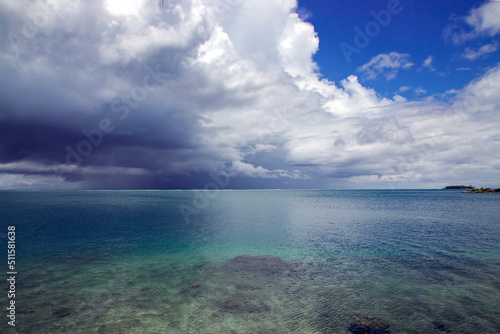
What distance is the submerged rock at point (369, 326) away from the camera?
14.5m

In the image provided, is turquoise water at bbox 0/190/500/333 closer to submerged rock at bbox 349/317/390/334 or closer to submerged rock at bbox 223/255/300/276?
submerged rock at bbox 223/255/300/276

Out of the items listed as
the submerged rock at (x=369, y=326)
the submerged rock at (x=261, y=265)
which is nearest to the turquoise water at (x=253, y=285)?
the submerged rock at (x=261, y=265)

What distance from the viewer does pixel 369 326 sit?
1505cm

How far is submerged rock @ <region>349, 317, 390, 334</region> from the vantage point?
1452 cm

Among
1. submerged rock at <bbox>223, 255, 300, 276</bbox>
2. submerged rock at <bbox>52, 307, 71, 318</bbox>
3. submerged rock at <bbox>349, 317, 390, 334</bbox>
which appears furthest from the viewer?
submerged rock at <bbox>223, 255, 300, 276</bbox>

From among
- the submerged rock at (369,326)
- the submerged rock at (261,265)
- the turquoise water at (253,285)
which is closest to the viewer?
the submerged rock at (369,326)

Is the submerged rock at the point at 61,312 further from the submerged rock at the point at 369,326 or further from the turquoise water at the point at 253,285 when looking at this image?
the submerged rock at the point at 369,326

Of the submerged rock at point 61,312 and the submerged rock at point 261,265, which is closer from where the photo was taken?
the submerged rock at point 61,312

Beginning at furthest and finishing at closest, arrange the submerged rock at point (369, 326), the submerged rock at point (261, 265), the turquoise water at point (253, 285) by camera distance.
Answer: the submerged rock at point (261, 265)
the turquoise water at point (253, 285)
the submerged rock at point (369, 326)

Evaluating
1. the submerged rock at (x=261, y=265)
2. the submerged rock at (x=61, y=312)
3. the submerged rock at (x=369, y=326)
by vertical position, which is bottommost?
the submerged rock at (x=261, y=265)

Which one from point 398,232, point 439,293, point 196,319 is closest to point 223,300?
point 196,319

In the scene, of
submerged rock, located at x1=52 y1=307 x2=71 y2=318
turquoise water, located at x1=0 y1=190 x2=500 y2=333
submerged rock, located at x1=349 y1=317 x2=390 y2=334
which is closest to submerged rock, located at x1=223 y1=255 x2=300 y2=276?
turquoise water, located at x1=0 y1=190 x2=500 y2=333

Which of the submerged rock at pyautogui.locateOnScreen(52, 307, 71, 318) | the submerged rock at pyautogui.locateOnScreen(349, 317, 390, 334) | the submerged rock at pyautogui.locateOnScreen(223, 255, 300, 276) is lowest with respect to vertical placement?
the submerged rock at pyautogui.locateOnScreen(223, 255, 300, 276)

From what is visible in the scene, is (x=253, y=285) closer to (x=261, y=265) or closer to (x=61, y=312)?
(x=261, y=265)
